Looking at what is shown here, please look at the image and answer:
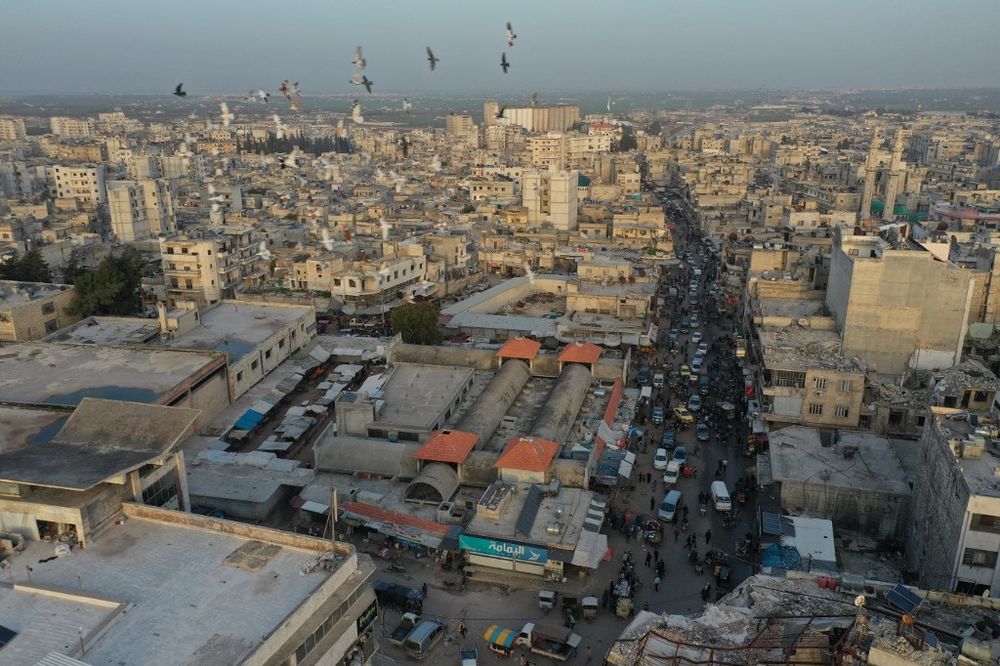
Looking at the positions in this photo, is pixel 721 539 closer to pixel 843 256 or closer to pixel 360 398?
pixel 360 398

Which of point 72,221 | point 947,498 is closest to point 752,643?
point 947,498

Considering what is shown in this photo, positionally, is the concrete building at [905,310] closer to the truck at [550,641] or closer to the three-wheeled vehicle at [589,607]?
the three-wheeled vehicle at [589,607]

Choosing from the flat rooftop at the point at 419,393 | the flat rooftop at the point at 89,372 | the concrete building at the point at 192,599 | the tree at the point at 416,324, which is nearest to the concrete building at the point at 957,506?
the concrete building at the point at 192,599

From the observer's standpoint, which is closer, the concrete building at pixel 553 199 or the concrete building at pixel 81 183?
the concrete building at pixel 553 199

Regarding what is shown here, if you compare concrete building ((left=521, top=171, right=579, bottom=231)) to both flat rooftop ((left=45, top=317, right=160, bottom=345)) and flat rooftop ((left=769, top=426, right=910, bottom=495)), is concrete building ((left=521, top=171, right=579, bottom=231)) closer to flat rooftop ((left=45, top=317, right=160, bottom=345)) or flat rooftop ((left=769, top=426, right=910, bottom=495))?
flat rooftop ((left=45, top=317, right=160, bottom=345))

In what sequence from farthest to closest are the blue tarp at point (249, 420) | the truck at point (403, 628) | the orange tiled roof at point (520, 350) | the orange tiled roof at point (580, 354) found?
1. the orange tiled roof at point (520, 350)
2. the orange tiled roof at point (580, 354)
3. the blue tarp at point (249, 420)
4. the truck at point (403, 628)
